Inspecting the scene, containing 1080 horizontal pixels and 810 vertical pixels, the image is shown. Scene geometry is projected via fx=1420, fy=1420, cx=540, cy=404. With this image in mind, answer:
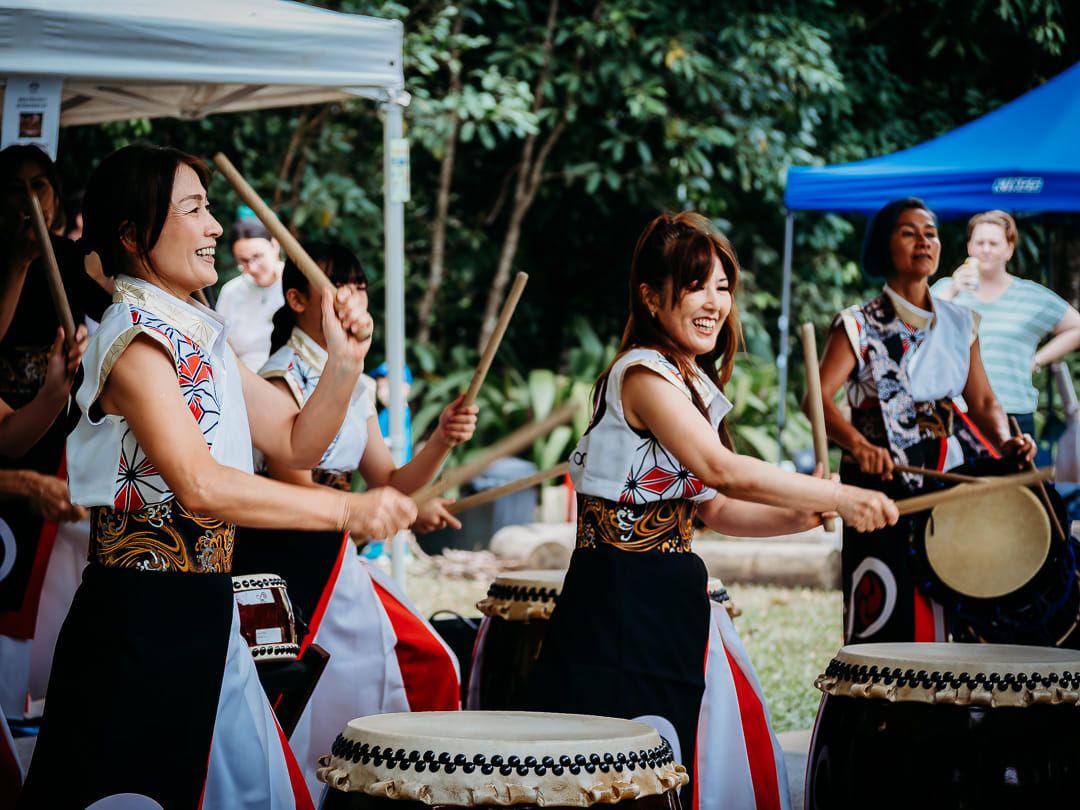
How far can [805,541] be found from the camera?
9914mm

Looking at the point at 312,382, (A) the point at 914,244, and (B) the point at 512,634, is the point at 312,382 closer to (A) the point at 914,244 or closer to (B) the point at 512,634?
(B) the point at 512,634

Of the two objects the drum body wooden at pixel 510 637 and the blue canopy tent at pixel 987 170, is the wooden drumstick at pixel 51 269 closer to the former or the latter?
the drum body wooden at pixel 510 637

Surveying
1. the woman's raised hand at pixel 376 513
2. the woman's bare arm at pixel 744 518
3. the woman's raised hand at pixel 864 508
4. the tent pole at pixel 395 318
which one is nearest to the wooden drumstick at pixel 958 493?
the woman's raised hand at pixel 864 508

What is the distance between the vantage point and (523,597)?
12.4ft

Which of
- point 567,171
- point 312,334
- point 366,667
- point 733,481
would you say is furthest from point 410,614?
point 567,171

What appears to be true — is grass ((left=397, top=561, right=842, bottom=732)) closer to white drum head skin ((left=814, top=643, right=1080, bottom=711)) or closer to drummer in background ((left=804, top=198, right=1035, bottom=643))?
drummer in background ((left=804, top=198, right=1035, bottom=643))

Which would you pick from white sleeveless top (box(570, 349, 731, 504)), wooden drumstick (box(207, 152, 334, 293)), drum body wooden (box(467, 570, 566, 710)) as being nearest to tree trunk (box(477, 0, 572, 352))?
drum body wooden (box(467, 570, 566, 710))

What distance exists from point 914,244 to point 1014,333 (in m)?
2.22

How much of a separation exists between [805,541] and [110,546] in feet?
26.0

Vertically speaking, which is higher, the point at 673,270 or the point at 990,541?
the point at 673,270

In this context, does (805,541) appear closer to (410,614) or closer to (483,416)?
(483,416)

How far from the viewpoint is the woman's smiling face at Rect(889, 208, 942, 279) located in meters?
4.71

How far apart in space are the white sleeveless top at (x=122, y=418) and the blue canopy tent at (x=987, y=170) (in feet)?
20.1

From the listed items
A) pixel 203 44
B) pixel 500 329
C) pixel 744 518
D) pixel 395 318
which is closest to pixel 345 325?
pixel 500 329
